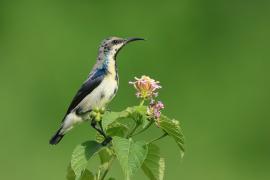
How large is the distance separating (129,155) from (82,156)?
0.62 ft

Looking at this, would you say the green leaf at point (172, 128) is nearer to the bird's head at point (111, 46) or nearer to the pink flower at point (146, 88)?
the pink flower at point (146, 88)

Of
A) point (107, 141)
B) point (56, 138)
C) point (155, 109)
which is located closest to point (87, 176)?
point (107, 141)

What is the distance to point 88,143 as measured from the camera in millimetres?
3293

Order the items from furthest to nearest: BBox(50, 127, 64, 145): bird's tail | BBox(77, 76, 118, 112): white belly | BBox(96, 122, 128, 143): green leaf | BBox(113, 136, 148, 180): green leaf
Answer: BBox(50, 127, 64, 145): bird's tail → BBox(77, 76, 118, 112): white belly → BBox(96, 122, 128, 143): green leaf → BBox(113, 136, 148, 180): green leaf

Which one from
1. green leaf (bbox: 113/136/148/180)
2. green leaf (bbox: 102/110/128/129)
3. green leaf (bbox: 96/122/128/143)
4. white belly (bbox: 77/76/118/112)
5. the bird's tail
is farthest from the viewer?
the bird's tail

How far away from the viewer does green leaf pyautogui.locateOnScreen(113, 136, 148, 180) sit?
10.2ft

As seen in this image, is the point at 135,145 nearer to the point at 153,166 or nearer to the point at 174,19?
the point at 153,166

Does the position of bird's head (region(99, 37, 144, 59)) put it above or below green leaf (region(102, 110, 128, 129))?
above

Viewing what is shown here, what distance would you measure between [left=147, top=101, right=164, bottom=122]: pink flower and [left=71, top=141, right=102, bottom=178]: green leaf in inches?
9.4

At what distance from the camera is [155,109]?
335cm

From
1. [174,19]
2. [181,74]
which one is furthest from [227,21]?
[181,74]

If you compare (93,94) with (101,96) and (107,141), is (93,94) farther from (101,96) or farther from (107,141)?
(107,141)

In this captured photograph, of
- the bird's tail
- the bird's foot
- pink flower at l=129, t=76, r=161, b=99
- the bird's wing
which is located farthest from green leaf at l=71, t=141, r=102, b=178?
the bird's tail

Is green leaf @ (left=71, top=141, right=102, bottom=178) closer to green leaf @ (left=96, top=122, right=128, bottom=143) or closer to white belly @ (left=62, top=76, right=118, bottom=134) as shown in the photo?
green leaf @ (left=96, top=122, right=128, bottom=143)
